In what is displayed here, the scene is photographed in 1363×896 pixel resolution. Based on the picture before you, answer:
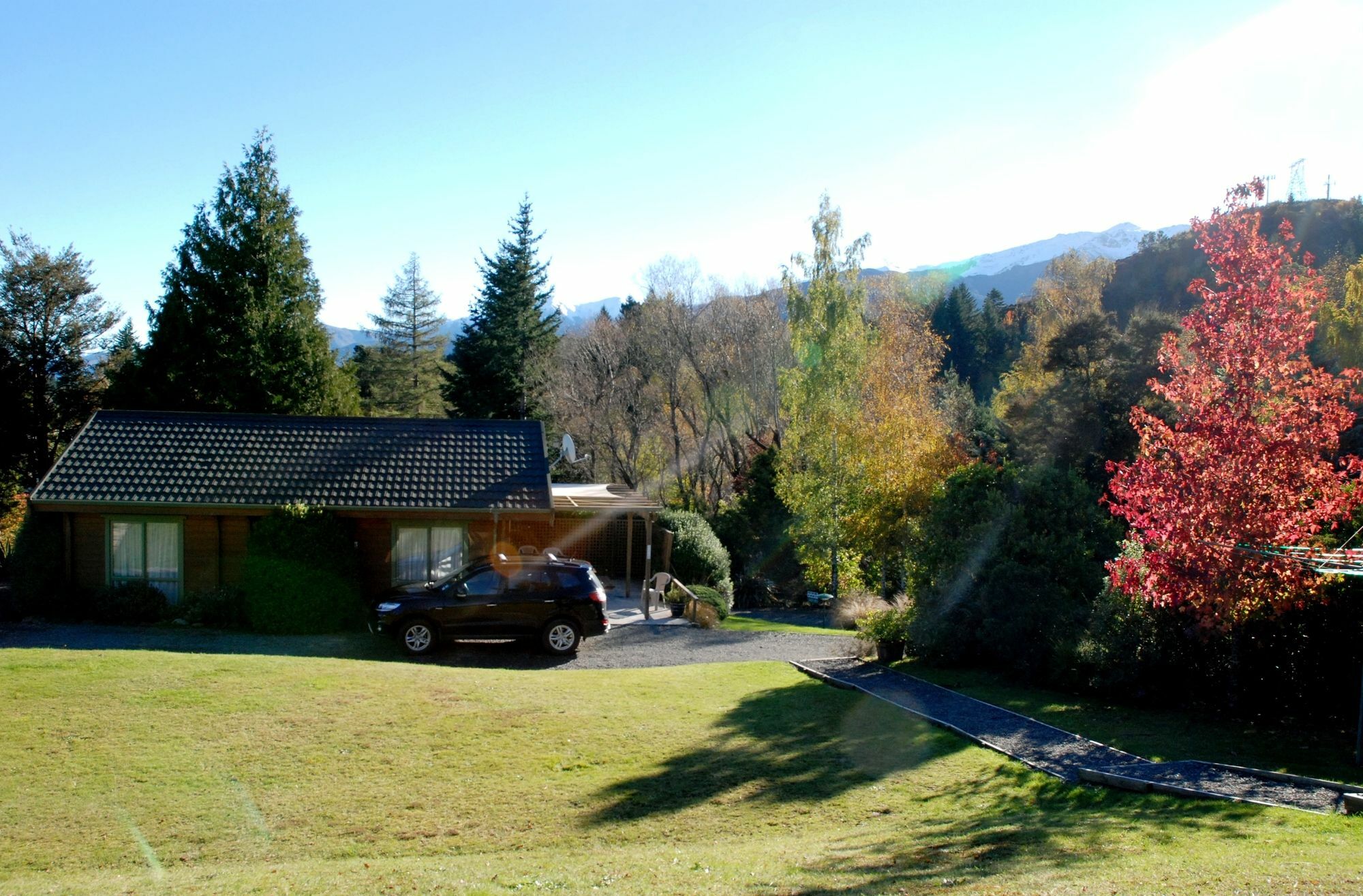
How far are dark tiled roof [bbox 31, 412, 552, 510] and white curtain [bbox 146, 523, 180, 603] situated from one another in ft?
2.50

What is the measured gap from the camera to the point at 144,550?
19297mm

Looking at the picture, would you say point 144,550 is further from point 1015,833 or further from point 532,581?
point 1015,833

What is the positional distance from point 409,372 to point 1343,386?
48.7m

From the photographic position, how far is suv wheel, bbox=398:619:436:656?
16078 millimetres

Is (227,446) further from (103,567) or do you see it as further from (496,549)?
(496,549)

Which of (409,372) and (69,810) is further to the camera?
(409,372)

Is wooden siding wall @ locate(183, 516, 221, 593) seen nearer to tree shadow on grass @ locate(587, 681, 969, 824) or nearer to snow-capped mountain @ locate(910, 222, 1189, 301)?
tree shadow on grass @ locate(587, 681, 969, 824)

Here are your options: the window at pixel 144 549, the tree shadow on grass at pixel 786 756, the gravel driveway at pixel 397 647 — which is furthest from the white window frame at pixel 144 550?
the tree shadow on grass at pixel 786 756

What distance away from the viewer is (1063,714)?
1201 centimetres

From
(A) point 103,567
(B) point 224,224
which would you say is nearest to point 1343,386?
(A) point 103,567

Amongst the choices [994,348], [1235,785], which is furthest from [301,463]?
[994,348]

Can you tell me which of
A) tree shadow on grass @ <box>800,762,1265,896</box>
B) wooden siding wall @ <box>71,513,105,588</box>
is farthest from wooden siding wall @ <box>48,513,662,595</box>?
tree shadow on grass @ <box>800,762,1265,896</box>

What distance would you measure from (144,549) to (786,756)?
15.4 metres

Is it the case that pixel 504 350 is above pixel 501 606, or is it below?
above
